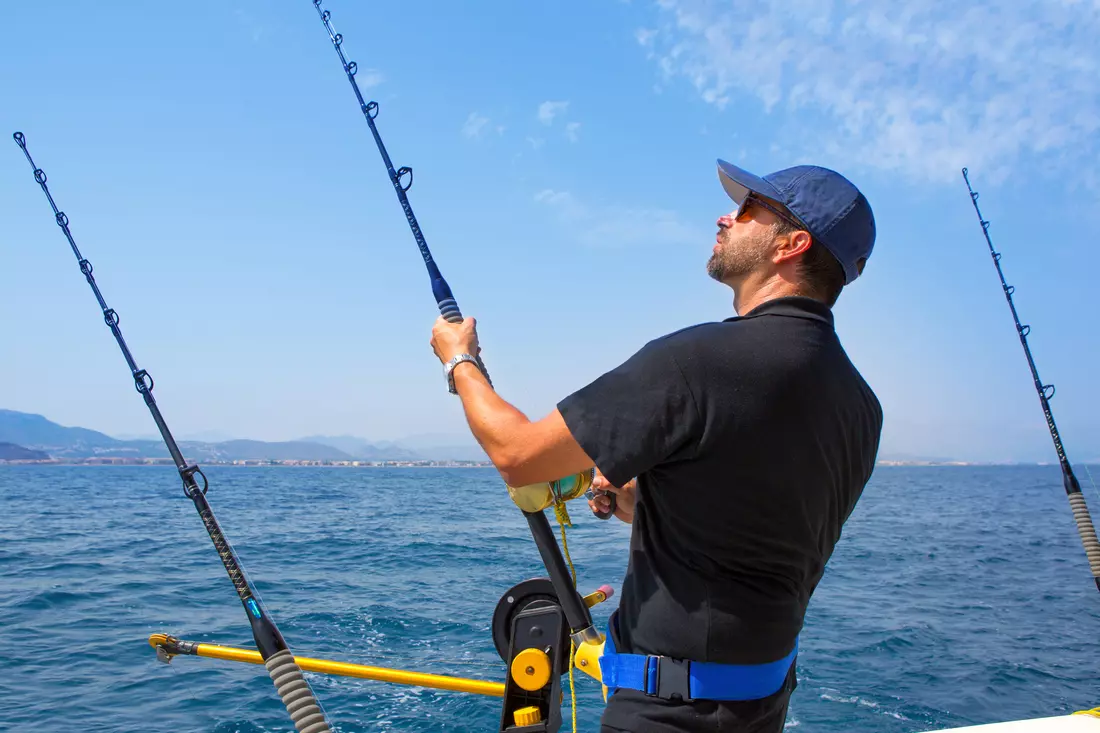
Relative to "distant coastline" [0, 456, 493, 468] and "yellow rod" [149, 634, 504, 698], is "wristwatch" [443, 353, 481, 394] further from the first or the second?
"distant coastline" [0, 456, 493, 468]

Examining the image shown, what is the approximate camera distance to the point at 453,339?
2.03 meters

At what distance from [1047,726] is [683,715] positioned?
99.2 inches

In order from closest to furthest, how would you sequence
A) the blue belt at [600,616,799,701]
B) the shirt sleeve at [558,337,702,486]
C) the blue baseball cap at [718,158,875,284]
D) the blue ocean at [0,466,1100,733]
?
the shirt sleeve at [558,337,702,486], the blue belt at [600,616,799,701], the blue baseball cap at [718,158,875,284], the blue ocean at [0,466,1100,733]

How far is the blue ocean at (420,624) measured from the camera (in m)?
6.78

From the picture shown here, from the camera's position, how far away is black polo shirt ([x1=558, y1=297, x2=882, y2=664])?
1.55m

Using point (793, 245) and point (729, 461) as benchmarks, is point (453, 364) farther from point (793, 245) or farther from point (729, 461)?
point (793, 245)

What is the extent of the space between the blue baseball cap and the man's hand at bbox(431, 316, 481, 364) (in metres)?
0.76

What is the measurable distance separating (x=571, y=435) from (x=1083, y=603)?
1396 cm

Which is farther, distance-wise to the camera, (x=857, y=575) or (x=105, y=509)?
(x=105, y=509)

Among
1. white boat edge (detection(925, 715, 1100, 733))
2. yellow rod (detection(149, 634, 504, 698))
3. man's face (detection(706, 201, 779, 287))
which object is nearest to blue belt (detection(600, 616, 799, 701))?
man's face (detection(706, 201, 779, 287))

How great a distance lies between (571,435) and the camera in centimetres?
160

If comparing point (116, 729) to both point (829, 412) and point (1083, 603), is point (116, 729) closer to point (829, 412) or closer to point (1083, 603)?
point (829, 412)

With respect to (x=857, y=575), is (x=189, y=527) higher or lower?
higher

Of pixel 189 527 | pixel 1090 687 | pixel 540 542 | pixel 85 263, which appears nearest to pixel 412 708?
pixel 85 263
